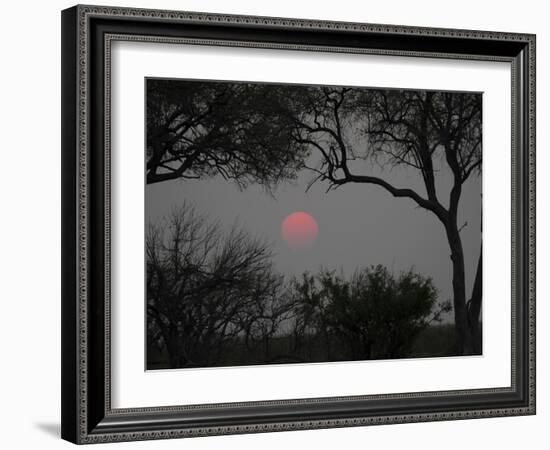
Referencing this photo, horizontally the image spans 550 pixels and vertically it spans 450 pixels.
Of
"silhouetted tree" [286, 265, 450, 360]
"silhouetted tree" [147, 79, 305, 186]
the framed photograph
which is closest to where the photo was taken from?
the framed photograph

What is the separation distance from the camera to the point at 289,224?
5270 mm

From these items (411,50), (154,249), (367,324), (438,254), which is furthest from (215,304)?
(411,50)

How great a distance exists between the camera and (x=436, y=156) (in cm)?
554

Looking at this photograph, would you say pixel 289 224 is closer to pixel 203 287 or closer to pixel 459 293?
pixel 203 287

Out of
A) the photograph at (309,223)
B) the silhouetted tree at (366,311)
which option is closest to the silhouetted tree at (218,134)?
the photograph at (309,223)

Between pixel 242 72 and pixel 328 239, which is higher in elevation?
pixel 242 72

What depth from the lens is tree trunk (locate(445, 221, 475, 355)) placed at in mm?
5570

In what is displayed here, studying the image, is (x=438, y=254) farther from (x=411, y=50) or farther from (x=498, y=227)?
(x=411, y=50)

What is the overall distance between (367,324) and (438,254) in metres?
Answer: 0.44

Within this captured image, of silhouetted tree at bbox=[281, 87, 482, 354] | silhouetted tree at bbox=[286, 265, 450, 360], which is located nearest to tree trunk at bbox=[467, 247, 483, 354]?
silhouetted tree at bbox=[281, 87, 482, 354]

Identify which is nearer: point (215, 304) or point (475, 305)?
point (215, 304)

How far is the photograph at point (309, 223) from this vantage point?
16.9 ft

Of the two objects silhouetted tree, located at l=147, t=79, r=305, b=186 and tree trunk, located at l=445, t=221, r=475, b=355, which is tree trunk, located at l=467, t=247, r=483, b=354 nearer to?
tree trunk, located at l=445, t=221, r=475, b=355

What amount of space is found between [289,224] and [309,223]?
0.28 ft
